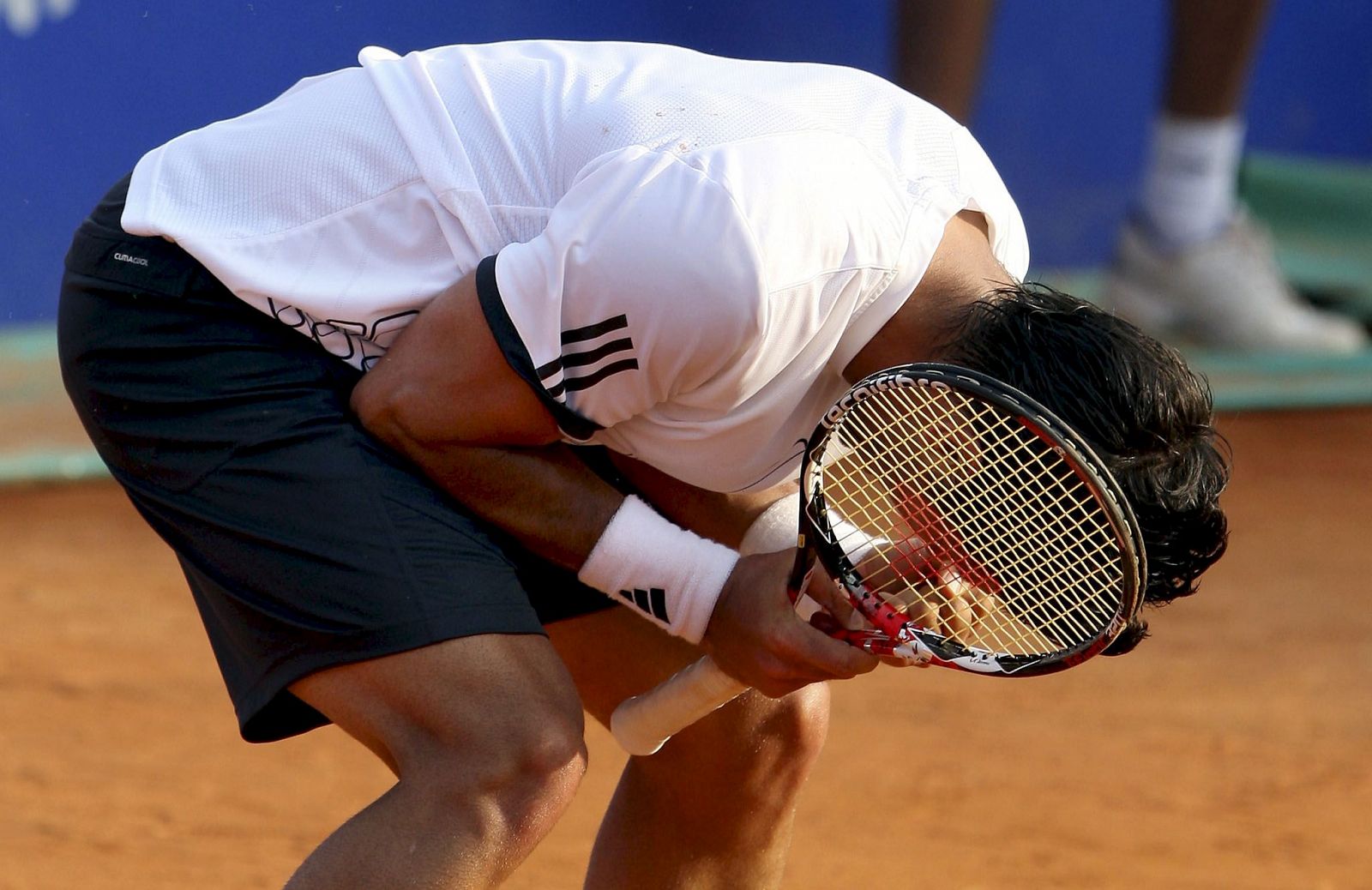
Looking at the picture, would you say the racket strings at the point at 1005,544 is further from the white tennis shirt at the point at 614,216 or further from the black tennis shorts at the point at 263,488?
the black tennis shorts at the point at 263,488

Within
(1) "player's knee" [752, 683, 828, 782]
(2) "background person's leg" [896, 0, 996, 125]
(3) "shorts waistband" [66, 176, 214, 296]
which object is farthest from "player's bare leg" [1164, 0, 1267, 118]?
(3) "shorts waistband" [66, 176, 214, 296]

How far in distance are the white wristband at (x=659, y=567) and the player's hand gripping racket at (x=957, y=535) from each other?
2.9 inches

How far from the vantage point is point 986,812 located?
285cm

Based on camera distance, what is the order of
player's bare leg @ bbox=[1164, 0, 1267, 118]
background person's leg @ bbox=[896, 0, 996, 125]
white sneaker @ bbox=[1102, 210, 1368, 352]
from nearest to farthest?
background person's leg @ bbox=[896, 0, 996, 125], player's bare leg @ bbox=[1164, 0, 1267, 118], white sneaker @ bbox=[1102, 210, 1368, 352]

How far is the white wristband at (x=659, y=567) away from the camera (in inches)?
67.1

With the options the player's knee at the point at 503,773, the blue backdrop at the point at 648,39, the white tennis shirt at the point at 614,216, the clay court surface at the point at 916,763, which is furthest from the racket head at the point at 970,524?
the blue backdrop at the point at 648,39

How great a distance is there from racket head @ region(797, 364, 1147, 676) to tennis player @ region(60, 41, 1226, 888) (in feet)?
0.20

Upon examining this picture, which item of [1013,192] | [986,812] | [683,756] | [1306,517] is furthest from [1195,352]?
[683,756]

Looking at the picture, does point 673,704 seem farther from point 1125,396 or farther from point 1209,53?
point 1209,53

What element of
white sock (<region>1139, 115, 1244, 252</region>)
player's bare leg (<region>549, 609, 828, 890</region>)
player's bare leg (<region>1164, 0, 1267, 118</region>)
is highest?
player's bare leg (<region>549, 609, 828, 890</region>)

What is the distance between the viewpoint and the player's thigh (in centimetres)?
153

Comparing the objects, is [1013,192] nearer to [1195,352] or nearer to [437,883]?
[1195,352]

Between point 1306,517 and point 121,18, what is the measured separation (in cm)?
367

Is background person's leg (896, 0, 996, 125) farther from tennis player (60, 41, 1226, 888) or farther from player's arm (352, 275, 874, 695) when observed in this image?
player's arm (352, 275, 874, 695)
